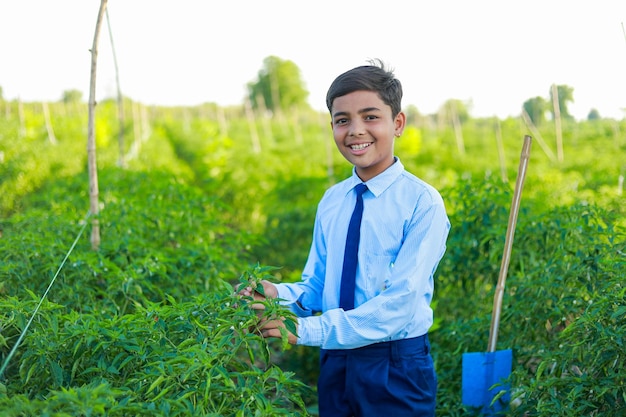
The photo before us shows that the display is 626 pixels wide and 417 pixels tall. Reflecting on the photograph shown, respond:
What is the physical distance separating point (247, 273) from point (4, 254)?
6.49 feet

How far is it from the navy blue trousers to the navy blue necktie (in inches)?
7.1

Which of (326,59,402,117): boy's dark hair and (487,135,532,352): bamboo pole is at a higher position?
(326,59,402,117): boy's dark hair

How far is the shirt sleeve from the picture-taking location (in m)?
1.91

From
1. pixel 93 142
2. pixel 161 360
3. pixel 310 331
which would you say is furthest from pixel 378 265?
pixel 93 142

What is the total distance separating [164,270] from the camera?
3.21 m

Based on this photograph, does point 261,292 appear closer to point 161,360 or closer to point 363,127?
point 161,360

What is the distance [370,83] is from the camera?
209cm

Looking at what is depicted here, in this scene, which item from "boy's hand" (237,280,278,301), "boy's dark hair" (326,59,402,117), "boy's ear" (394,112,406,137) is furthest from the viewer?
"boy's ear" (394,112,406,137)

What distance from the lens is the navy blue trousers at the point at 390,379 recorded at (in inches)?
81.4

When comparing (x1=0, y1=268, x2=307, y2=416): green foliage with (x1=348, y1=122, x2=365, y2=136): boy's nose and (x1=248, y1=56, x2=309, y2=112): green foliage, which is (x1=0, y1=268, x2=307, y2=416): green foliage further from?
(x1=248, y1=56, x2=309, y2=112): green foliage

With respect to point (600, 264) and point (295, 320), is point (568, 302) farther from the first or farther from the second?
point (295, 320)

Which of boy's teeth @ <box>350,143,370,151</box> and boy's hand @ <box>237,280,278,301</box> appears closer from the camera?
boy's hand @ <box>237,280,278,301</box>

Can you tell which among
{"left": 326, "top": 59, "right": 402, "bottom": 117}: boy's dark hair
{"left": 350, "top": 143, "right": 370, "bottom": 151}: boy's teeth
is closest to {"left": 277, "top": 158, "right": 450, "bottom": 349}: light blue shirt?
{"left": 350, "top": 143, "right": 370, "bottom": 151}: boy's teeth

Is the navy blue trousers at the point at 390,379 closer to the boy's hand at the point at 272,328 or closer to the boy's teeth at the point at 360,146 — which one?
the boy's hand at the point at 272,328
